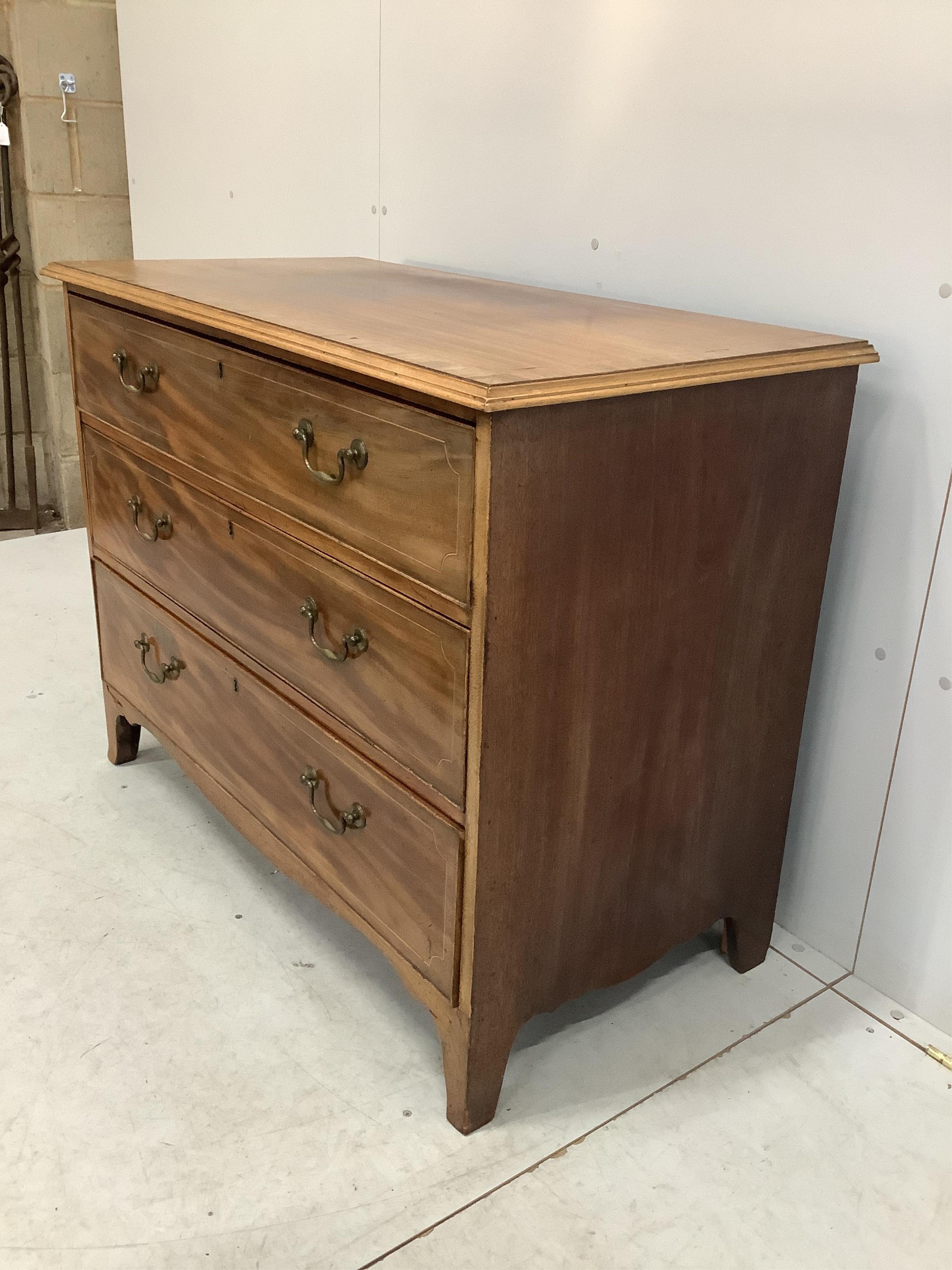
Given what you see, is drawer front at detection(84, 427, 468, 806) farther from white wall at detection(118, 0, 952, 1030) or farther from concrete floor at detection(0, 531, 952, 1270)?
white wall at detection(118, 0, 952, 1030)

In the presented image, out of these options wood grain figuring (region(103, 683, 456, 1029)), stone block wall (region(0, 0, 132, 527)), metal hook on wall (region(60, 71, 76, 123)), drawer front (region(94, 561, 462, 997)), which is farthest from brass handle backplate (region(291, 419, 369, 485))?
metal hook on wall (region(60, 71, 76, 123))

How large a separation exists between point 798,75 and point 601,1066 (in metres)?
1.29

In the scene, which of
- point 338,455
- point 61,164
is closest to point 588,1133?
point 338,455

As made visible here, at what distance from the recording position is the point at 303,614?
4.45 feet

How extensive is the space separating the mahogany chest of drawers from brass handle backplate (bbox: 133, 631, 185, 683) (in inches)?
3.5

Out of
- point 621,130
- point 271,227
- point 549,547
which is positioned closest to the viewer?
point 549,547

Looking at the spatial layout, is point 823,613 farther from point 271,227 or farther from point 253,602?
point 271,227

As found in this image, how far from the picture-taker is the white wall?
4.36 ft

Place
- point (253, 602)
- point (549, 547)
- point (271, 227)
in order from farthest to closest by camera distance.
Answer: point (271, 227) < point (253, 602) < point (549, 547)

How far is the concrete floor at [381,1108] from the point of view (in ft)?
3.91

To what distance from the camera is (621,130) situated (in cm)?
164

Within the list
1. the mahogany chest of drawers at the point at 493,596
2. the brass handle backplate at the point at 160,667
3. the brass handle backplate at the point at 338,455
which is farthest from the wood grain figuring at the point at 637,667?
the brass handle backplate at the point at 160,667

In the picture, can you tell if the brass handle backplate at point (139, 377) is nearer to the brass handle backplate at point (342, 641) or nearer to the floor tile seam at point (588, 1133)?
the brass handle backplate at point (342, 641)

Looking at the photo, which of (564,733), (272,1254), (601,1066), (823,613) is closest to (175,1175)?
(272,1254)
